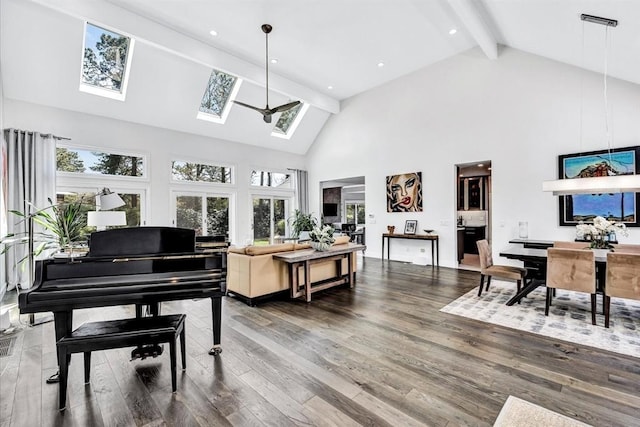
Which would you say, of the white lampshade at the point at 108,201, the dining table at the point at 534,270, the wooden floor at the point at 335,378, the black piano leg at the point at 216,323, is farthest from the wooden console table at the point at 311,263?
the dining table at the point at 534,270

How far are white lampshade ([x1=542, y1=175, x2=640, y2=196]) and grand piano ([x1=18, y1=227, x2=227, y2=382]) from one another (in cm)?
400

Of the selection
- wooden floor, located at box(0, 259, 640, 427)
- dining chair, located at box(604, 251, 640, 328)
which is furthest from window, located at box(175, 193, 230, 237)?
dining chair, located at box(604, 251, 640, 328)

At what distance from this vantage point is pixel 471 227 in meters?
7.82

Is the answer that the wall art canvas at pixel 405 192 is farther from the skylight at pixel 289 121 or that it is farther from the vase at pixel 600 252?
the vase at pixel 600 252

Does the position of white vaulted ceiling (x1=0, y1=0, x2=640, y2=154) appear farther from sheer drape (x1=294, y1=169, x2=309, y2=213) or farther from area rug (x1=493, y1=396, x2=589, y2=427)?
area rug (x1=493, y1=396, x2=589, y2=427)

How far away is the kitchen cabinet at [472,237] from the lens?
776 centimetres

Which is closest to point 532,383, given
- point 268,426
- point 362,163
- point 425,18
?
point 268,426

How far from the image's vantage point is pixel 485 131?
5.98 meters

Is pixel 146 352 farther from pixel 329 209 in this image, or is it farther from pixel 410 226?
pixel 329 209

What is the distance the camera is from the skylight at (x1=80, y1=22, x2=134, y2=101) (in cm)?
518

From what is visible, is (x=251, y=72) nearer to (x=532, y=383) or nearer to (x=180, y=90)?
(x=180, y=90)

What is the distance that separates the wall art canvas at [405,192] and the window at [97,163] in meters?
6.04

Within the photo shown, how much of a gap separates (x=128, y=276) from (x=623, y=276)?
4.88 meters

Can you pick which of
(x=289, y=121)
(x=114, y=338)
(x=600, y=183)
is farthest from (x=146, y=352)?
(x=289, y=121)
